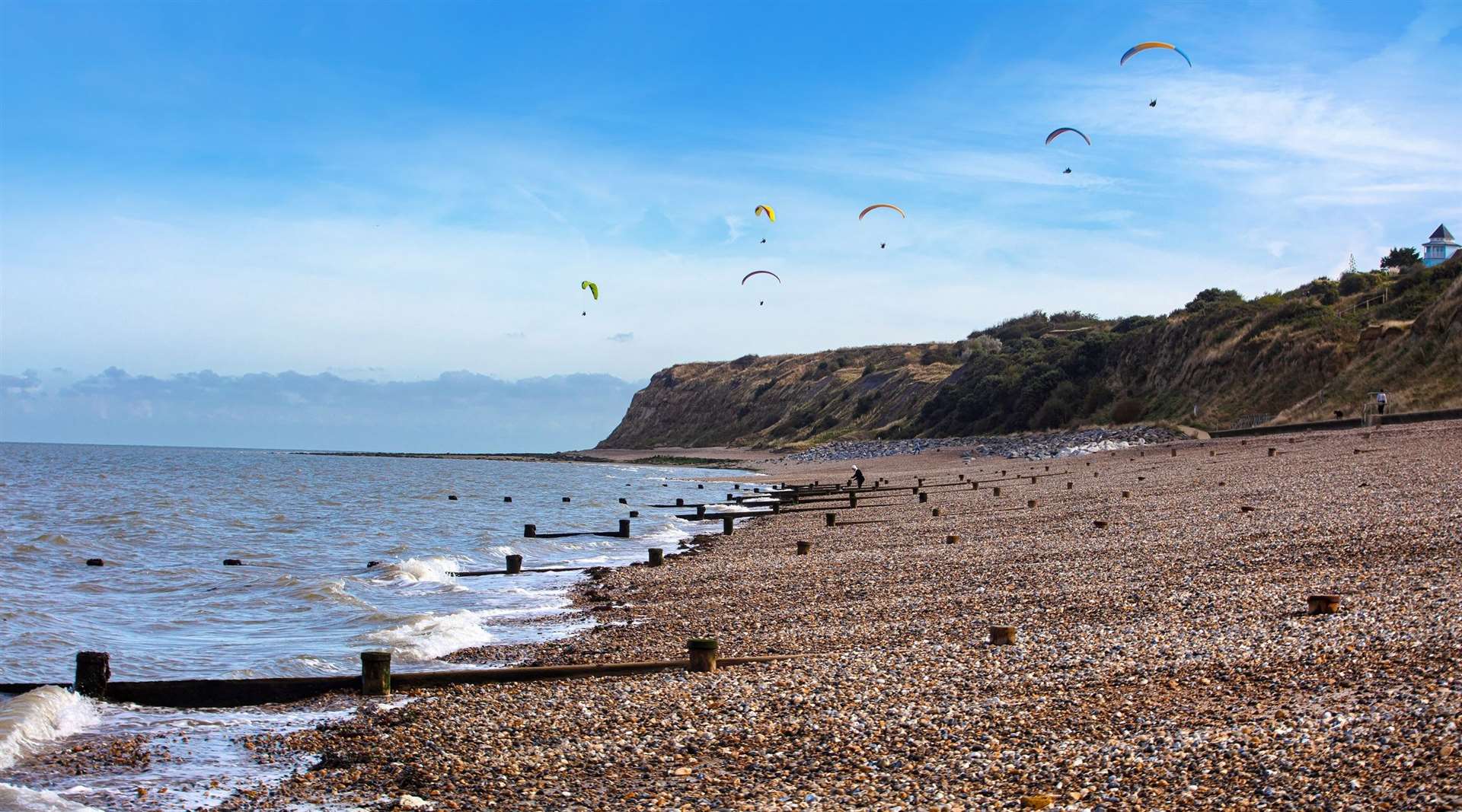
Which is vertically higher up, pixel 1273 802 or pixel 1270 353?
pixel 1270 353

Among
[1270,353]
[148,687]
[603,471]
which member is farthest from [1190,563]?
[603,471]

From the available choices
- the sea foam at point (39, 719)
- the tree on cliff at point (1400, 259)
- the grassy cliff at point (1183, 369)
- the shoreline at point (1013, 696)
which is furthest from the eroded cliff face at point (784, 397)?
the sea foam at point (39, 719)

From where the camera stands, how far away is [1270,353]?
53.8 m

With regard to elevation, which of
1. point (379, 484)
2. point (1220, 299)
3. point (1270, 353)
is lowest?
point (379, 484)

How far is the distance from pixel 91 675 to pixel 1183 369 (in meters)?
58.5

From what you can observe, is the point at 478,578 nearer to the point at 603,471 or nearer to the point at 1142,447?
the point at 1142,447

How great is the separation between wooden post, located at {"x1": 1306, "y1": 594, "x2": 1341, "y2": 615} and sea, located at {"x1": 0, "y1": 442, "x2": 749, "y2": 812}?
8.03 m

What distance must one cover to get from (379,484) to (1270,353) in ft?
161

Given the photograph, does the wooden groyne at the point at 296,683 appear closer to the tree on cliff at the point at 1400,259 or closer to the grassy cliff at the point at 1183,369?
the grassy cliff at the point at 1183,369

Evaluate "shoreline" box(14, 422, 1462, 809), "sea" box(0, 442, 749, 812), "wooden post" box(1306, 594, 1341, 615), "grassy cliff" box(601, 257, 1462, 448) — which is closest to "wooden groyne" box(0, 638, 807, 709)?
"sea" box(0, 442, 749, 812)

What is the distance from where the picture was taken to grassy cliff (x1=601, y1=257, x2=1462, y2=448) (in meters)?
Answer: 43.5

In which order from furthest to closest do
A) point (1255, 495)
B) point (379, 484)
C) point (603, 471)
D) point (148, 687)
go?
1. point (603, 471)
2. point (379, 484)
3. point (1255, 495)
4. point (148, 687)

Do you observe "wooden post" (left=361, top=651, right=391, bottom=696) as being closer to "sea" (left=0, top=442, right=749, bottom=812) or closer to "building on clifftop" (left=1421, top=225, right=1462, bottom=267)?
"sea" (left=0, top=442, right=749, bottom=812)

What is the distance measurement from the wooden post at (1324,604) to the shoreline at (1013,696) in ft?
0.35
